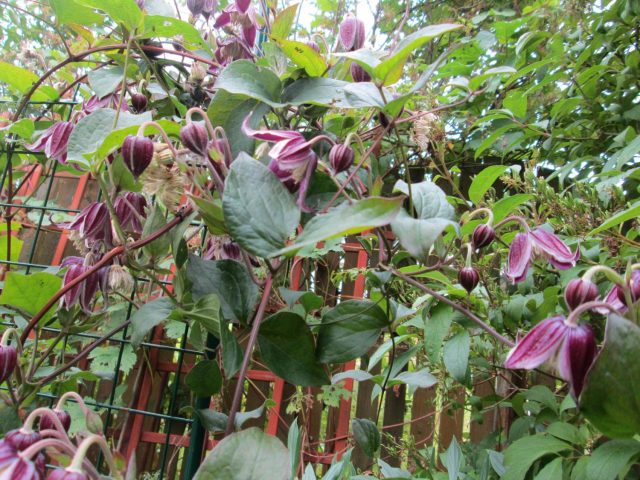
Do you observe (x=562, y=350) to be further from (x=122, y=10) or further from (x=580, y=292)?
(x=122, y=10)

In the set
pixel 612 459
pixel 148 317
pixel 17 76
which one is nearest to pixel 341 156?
pixel 148 317

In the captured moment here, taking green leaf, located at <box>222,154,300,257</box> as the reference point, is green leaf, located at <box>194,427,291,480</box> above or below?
below

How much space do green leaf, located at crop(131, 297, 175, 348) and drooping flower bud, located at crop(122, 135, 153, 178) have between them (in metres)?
0.17

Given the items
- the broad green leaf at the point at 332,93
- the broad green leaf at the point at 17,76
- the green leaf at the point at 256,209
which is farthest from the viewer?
the broad green leaf at the point at 17,76

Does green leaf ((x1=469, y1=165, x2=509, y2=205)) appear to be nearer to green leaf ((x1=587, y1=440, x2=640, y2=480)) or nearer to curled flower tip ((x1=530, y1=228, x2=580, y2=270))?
curled flower tip ((x1=530, y1=228, x2=580, y2=270))

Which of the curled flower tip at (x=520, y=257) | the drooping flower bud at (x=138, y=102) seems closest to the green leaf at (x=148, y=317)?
the drooping flower bud at (x=138, y=102)

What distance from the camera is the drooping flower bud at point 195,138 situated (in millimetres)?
441

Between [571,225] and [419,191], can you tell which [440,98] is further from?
[419,191]

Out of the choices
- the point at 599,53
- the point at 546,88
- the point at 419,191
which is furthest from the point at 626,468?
the point at 546,88

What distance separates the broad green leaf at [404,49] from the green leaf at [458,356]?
0.33m

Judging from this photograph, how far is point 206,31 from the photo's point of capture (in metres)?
0.77

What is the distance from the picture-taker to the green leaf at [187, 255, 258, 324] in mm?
503

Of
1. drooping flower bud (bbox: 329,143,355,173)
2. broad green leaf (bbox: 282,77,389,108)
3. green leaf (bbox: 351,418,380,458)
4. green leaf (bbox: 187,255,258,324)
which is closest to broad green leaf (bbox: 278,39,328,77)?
broad green leaf (bbox: 282,77,389,108)

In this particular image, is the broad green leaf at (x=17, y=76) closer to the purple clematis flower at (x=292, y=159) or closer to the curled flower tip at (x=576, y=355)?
the purple clematis flower at (x=292, y=159)
